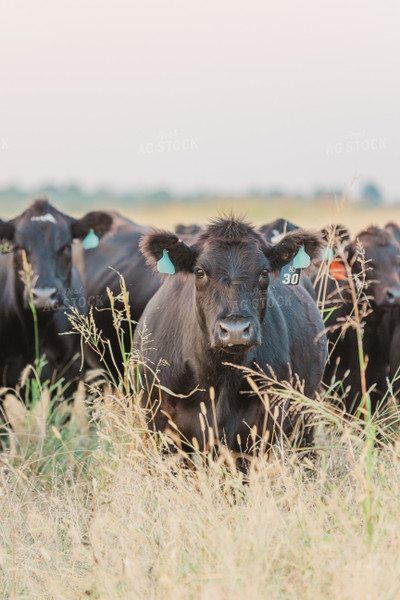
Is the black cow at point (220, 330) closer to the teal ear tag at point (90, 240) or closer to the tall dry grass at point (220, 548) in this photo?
the tall dry grass at point (220, 548)

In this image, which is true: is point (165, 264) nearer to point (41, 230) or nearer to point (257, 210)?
point (41, 230)

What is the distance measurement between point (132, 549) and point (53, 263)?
159 inches

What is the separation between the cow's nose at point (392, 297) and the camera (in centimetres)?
730

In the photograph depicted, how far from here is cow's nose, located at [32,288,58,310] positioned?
682 centimetres

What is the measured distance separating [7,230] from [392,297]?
11.1 feet

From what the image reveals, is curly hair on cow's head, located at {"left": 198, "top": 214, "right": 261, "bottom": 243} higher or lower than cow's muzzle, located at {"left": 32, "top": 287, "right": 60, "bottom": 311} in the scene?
higher

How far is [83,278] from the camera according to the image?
351 inches

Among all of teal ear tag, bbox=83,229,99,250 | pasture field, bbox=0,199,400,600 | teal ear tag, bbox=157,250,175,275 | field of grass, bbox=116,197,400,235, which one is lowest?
pasture field, bbox=0,199,400,600

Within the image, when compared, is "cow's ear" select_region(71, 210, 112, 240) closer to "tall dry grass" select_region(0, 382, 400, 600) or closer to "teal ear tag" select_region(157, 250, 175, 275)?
"teal ear tag" select_region(157, 250, 175, 275)

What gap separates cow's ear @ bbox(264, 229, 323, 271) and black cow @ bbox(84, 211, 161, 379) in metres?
2.72

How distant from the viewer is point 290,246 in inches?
205

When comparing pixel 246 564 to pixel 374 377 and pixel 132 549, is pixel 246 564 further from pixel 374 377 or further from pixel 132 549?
pixel 374 377

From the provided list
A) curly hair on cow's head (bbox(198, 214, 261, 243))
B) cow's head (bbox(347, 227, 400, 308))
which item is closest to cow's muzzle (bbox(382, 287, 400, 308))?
cow's head (bbox(347, 227, 400, 308))

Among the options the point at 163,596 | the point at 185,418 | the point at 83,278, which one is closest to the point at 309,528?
the point at 163,596
